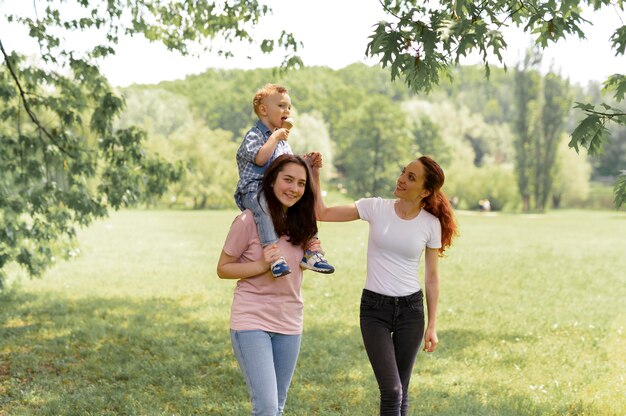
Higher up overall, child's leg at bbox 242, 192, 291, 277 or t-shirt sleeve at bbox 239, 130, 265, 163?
t-shirt sleeve at bbox 239, 130, 265, 163

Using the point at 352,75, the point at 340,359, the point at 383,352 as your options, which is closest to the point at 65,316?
the point at 340,359

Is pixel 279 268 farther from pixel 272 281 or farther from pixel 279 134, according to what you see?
pixel 279 134

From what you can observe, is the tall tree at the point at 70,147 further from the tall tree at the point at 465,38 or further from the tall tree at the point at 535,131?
the tall tree at the point at 535,131

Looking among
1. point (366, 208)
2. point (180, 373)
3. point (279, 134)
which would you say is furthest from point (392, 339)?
point (180, 373)

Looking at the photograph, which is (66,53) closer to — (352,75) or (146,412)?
(146,412)

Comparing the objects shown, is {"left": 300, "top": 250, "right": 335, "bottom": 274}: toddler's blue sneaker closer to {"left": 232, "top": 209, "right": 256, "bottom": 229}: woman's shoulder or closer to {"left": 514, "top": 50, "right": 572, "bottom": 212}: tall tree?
{"left": 232, "top": 209, "right": 256, "bottom": 229}: woman's shoulder

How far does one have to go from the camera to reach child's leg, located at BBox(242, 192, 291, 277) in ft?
13.0

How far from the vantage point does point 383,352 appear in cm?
475

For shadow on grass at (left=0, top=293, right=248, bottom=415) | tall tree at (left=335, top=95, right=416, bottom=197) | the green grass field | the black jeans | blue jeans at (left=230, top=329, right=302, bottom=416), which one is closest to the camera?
blue jeans at (left=230, top=329, right=302, bottom=416)

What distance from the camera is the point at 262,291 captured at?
4.11m

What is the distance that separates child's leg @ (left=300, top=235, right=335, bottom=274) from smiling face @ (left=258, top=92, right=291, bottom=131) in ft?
2.73

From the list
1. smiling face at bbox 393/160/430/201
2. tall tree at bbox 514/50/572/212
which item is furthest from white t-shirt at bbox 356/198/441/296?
tall tree at bbox 514/50/572/212

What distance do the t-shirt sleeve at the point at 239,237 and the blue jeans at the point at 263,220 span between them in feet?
0.22

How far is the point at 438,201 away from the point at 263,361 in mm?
1693
